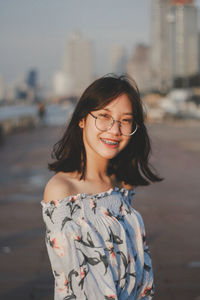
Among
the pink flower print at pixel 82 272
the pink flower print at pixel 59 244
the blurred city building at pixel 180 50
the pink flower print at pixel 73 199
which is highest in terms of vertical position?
the blurred city building at pixel 180 50

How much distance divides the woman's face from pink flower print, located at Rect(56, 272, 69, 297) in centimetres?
52

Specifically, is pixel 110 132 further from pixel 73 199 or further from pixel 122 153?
pixel 122 153

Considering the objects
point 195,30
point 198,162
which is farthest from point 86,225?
point 195,30

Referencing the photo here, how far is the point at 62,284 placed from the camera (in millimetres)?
1670

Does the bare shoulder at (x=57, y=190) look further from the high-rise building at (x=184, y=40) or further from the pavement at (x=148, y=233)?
the high-rise building at (x=184, y=40)

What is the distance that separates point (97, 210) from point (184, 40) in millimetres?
122468

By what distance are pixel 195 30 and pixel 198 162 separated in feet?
409

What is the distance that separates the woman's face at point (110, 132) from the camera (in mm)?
1816

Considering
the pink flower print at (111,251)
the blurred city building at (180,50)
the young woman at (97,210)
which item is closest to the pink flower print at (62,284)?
the young woman at (97,210)

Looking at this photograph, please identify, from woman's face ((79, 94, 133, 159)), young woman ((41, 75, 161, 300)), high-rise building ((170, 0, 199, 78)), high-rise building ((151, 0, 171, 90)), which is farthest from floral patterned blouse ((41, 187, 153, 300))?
high-rise building ((151, 0, 171, 90))

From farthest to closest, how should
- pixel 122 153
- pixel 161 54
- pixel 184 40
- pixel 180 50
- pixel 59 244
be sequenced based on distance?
pixel 161 54 < pixel 180 50 < pixel 184 40 < pixel 122 153 < pixel 59 244

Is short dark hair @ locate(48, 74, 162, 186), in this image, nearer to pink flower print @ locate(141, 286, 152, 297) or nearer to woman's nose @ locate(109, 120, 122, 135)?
woman's nose @ locate(109, 120, 122, 135)

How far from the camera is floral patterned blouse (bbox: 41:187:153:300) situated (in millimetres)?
1631

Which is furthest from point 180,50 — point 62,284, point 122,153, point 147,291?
point 62,284
